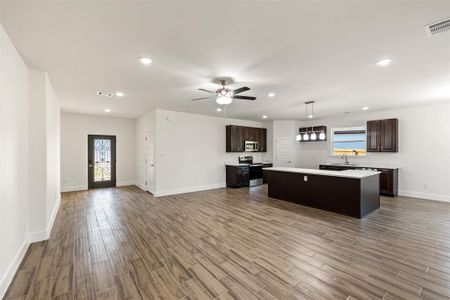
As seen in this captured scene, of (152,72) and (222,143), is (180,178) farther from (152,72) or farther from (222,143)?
(152,72)

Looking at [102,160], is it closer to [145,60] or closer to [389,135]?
[145,60]

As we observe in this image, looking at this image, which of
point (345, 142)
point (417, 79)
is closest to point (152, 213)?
point (417, 79)

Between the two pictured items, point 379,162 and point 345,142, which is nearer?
point 379,162

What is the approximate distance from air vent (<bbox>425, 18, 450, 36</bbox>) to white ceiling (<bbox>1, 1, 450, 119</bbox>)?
70 millimetres

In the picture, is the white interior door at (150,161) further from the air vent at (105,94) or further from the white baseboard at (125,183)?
the air vent at (105,94)

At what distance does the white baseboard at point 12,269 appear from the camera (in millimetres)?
2029

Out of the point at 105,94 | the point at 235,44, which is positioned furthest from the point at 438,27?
the point at 105,94

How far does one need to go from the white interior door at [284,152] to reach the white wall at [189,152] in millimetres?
2110

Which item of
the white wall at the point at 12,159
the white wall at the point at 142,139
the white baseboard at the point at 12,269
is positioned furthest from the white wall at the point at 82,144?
the white baseboard at the point at 12,269

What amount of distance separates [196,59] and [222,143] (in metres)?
5.14

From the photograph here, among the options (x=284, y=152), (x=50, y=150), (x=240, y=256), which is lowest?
(x=240, y=256)

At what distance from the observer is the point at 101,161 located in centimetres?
766

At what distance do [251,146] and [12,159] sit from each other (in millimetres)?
7162

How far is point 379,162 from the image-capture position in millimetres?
6617
